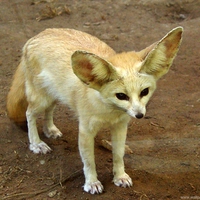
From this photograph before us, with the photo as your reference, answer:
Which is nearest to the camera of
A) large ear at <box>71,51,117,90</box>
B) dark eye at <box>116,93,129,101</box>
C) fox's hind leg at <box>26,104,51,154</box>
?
large ear at <box>71,51,117,90</box>

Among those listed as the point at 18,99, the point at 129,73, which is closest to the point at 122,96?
the point at 129,73

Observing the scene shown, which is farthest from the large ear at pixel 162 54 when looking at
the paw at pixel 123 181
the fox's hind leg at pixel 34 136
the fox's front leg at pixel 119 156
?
the fox's hind leg at pixel 34 136

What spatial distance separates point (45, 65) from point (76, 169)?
98 cm

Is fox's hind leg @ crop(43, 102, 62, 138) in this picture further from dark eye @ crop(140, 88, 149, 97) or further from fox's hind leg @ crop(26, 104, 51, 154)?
dark eye @ crop(140, 88, 149, 97)

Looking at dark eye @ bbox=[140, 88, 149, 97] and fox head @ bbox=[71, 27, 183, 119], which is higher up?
fox head @ bbox=[71, 27, 183, 119]

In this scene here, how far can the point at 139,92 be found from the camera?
2.80m

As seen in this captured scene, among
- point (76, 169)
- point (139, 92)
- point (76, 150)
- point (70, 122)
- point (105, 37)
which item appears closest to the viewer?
point (139, 92)

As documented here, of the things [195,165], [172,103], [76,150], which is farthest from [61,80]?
[172,103]

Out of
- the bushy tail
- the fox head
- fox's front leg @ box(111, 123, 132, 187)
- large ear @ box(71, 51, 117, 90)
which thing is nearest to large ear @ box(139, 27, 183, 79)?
the fox head

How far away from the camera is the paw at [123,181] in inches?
139

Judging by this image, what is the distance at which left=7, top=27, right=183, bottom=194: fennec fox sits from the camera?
278cm

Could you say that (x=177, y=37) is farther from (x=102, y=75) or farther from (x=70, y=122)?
(x=70, y=122)

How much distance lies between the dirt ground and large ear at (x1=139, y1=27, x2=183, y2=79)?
3.62ft

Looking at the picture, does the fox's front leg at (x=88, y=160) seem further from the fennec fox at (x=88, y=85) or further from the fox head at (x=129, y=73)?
the fox head at (x=129, y=73)
